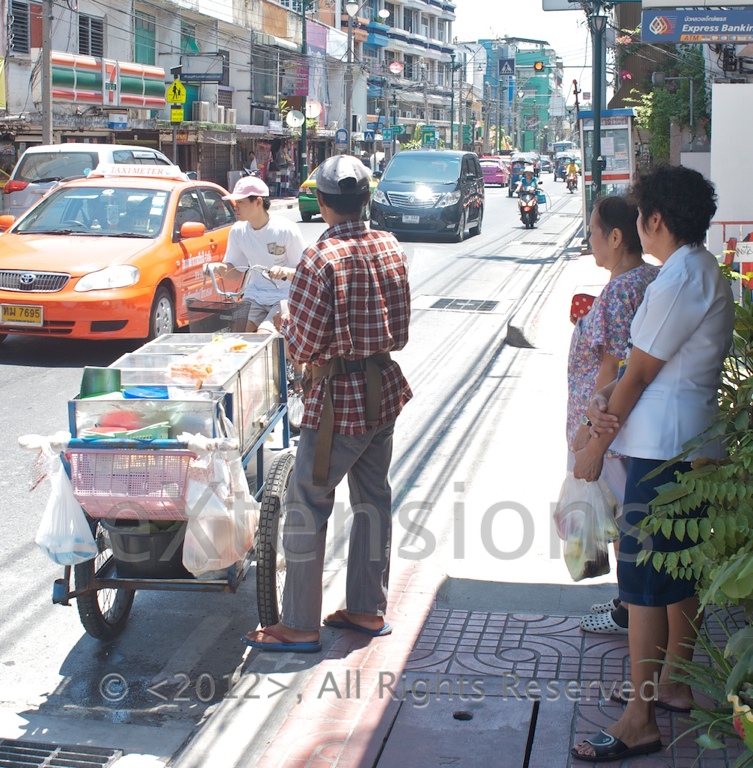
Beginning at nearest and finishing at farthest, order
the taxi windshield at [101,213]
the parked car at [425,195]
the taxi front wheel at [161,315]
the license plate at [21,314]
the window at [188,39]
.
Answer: the license plate at [21,314] → the taxi front wheel at [161,315] → the taxi windshield at [101,213] → the parked car at [425,195] → the window at [188,39]

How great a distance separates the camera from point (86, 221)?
10.8 meters

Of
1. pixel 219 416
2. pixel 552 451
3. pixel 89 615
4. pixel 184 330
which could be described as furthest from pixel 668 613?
pixel 184 330

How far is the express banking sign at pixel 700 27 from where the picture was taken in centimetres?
1184

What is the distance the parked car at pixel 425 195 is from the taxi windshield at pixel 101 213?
37.8 feet

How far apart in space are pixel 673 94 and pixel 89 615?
69.3ft

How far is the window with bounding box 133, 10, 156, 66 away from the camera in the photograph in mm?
36531

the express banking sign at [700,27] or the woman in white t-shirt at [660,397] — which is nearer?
the woman in white t-shirt at [660,397]

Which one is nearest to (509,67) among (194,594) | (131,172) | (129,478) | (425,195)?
(425,195)

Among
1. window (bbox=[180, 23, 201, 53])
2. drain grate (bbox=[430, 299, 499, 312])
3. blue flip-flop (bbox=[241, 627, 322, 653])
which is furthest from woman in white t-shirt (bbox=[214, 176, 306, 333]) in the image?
window (bbox=[180, 23, 201, 53])

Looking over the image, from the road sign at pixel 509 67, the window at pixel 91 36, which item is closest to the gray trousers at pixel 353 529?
the window at pixel 91 36

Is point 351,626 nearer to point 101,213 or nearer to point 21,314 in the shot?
point 21,314

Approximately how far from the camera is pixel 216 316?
6883 mm

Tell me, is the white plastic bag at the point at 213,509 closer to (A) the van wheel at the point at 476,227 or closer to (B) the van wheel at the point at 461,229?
(B) the van wheel at the point at 461,229

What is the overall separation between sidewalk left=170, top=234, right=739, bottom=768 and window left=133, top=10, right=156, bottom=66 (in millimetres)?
35090
